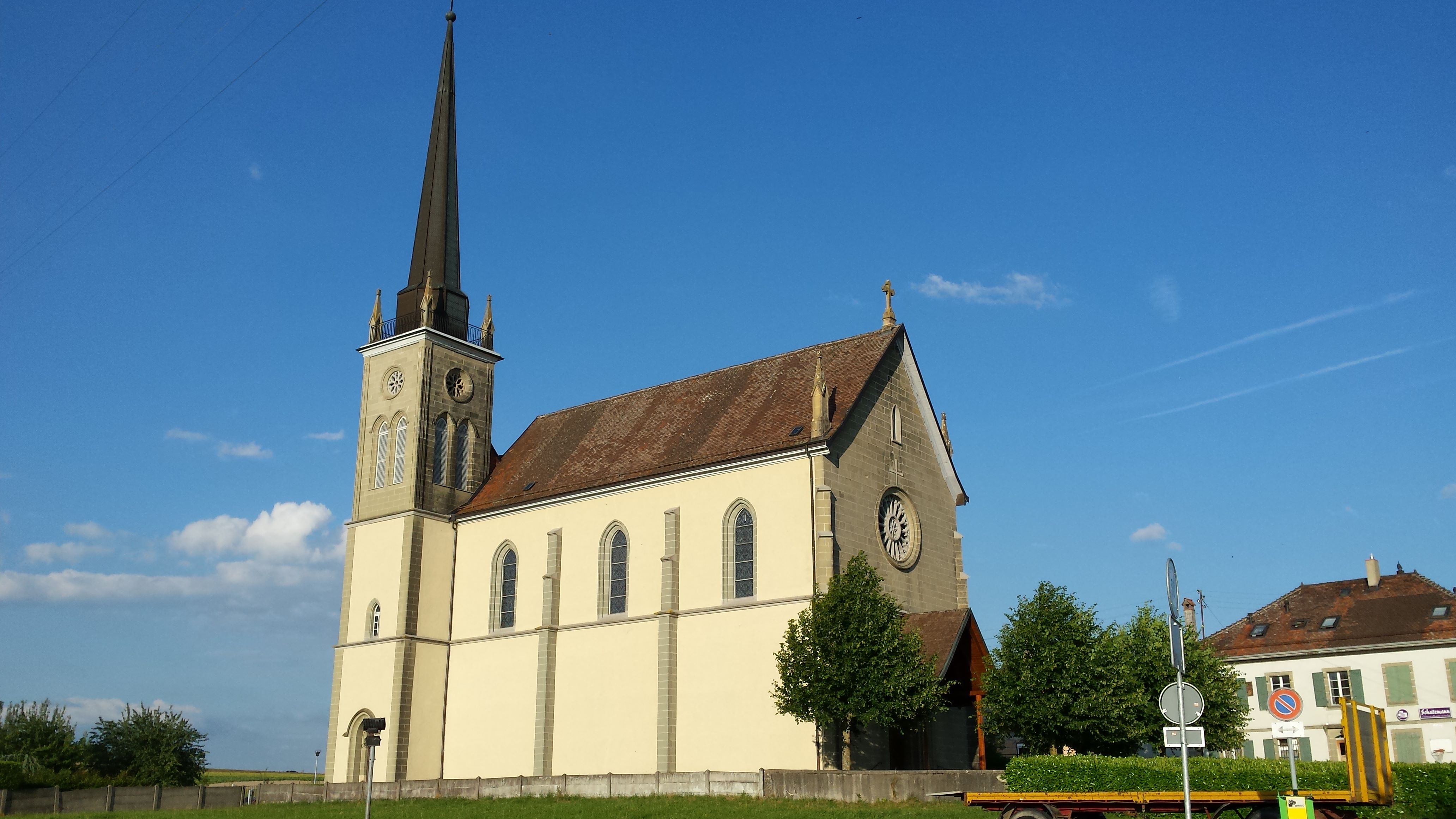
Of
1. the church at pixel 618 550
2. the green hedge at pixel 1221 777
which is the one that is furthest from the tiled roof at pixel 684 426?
the green hedge at pixel 1221 777

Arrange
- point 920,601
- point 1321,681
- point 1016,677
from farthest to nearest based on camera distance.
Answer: point 1321,681 < point 920,601 < point 1016,677

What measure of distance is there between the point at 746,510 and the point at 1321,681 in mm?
29227

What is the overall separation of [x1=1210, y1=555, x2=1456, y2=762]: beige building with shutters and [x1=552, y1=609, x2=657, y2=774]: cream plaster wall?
23164 mm

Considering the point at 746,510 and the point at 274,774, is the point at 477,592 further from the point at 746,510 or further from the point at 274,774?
the point at 274,774

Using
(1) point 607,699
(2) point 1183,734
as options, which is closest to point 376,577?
(1) point 607,699

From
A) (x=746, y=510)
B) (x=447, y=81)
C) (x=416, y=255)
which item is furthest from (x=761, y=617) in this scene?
(x=447, y=81)

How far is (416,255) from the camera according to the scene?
46438 mm

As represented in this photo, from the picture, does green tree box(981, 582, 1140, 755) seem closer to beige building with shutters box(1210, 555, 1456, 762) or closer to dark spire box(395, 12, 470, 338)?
beige building with shutters box(1210, 555, 1456, 762)

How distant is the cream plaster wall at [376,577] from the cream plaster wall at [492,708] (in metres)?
2.75

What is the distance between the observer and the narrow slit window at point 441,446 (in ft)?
143

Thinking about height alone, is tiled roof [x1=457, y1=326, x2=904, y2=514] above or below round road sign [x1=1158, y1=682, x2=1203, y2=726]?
above

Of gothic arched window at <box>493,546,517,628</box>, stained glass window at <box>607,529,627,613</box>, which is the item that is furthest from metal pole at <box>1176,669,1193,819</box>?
gothic arched window at <box>493,546,517,628</box>

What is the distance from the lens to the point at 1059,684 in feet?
98.5

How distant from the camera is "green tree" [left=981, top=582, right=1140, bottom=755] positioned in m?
29.9
